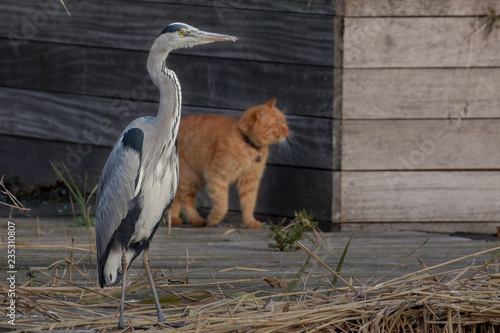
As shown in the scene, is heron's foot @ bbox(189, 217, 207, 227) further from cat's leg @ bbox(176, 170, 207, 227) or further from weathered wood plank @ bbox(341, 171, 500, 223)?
weathered wood plank @ bbox(341, 171, 500, 223)

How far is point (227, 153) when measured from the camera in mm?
4469

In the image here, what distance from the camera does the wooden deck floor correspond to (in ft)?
10.0

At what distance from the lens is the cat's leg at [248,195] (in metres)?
4.48

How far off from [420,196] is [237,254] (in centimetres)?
130

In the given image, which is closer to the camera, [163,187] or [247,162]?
[163,187]

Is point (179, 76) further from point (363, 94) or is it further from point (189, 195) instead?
point (363, 94)

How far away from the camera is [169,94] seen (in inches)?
96.4

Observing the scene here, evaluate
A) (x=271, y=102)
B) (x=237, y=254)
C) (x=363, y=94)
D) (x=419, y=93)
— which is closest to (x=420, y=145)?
(x=419, y=93)

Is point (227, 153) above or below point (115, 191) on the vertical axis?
below

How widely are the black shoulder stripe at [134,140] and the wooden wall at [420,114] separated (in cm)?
194

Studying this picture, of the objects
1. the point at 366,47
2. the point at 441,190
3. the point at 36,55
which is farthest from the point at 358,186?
the point at 36,55

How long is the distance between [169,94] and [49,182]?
10.4 ft

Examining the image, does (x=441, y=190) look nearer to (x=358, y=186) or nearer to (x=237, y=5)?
(x=358, y=186)

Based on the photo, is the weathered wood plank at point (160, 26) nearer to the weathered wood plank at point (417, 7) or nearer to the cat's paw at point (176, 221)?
the weathered wood plank at point (417, 7)
